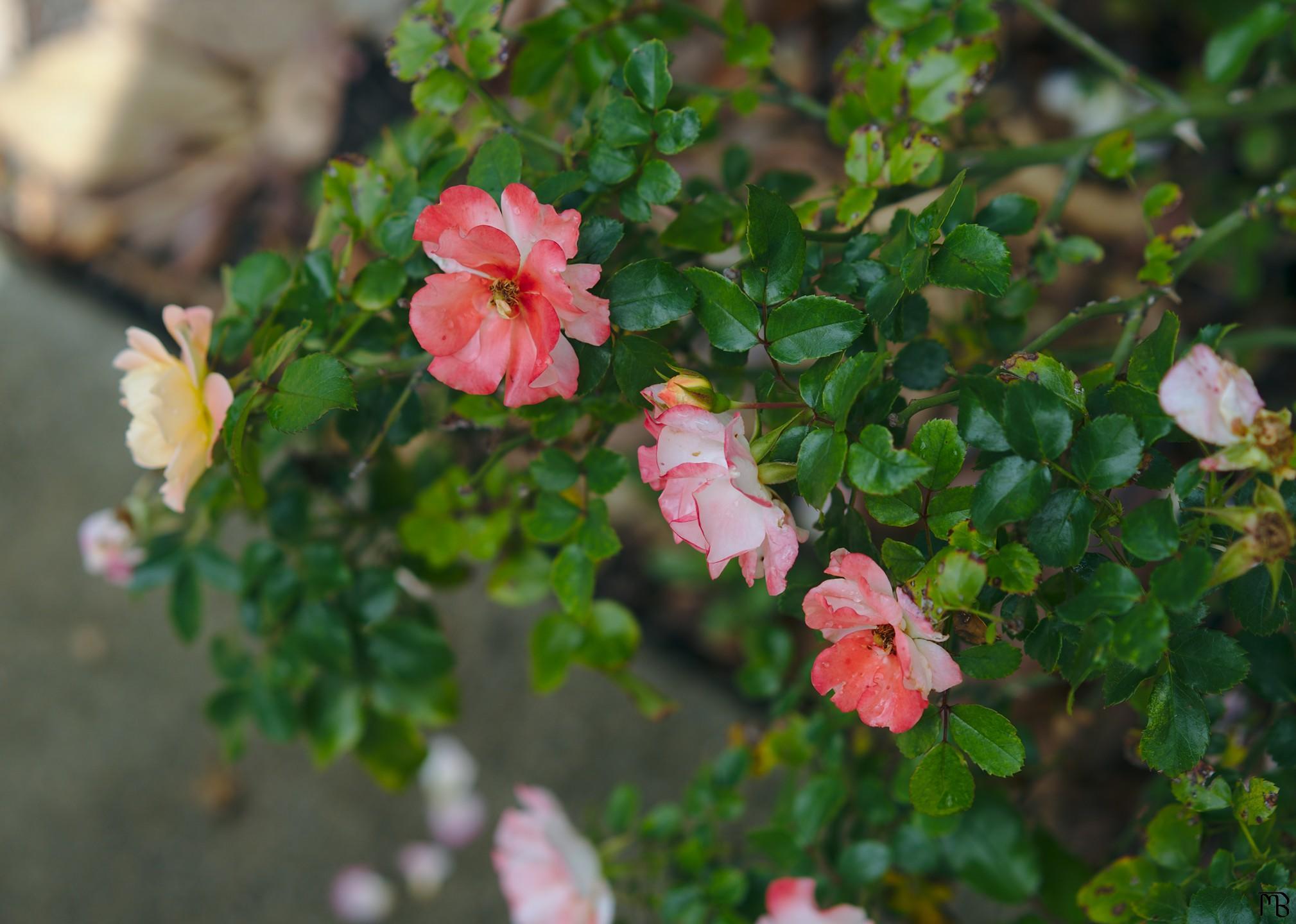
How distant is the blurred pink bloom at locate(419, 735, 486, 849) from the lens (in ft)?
4.39

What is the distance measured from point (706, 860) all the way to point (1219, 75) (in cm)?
84

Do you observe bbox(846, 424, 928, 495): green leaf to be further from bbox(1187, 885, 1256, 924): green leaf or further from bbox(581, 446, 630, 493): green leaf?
bbox(1187, 885, 1256, 924): green leaf

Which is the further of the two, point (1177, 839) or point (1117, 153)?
point (1117, 153)

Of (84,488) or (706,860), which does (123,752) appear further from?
(706,860)

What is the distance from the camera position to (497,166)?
0.54 m

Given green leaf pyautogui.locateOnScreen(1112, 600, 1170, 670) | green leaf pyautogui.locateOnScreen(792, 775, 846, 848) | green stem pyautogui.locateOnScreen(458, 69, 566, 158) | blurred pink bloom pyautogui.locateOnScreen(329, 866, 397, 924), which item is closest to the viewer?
green leaf pyautogui.locateOnScreen(1112, 600, 1170, 670)

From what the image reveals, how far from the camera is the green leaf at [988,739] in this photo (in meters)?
0.48

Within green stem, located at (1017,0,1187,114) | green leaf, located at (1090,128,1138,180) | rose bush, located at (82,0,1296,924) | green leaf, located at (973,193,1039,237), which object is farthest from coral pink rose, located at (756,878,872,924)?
green stem, located at (1017,0,1187,114)

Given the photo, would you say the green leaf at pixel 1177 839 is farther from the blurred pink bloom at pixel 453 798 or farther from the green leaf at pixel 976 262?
the blurred pink bloom at pixel 453 798

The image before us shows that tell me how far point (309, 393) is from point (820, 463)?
26 centimetres

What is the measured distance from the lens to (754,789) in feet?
4.23

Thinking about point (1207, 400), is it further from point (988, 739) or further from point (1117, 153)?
point (1117, 153)

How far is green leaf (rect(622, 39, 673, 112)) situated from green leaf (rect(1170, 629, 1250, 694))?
406mm

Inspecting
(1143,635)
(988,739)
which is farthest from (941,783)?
(1143,635)
